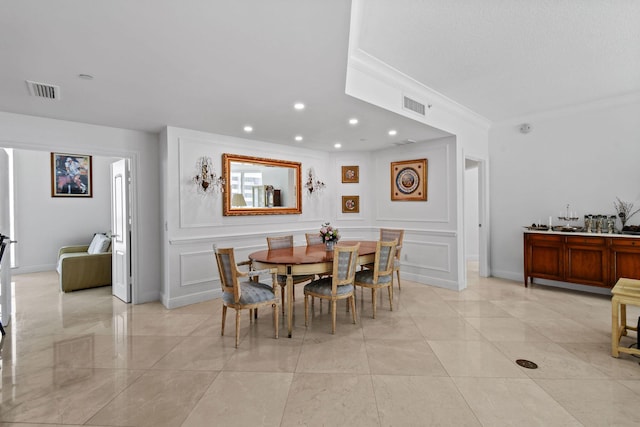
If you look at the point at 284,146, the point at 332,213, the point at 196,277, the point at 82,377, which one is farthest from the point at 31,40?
the point at 332,213

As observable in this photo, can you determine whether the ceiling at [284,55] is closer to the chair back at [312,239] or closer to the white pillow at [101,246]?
the chair back at [312,239]

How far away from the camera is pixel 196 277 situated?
440 centimetres

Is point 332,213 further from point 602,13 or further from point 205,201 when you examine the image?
point 602,13

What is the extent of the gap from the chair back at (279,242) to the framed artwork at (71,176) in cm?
520

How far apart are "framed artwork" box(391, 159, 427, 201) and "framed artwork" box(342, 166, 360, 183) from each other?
2.35 feet

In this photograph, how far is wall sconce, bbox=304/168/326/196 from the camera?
5814 mm

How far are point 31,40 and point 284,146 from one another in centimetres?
370

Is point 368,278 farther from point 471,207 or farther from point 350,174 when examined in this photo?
point 471,207

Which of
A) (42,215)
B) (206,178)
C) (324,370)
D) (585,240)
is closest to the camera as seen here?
(324,370)

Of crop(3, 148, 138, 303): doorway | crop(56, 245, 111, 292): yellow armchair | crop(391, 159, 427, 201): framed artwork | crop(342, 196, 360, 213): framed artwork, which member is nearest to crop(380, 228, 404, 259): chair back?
crop(391, 159, 427, 201): framed artwork

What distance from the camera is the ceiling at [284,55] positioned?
180cm

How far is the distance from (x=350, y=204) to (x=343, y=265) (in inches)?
117

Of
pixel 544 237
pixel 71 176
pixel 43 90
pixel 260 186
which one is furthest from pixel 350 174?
pixel 71 176

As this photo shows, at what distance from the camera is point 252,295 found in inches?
123
